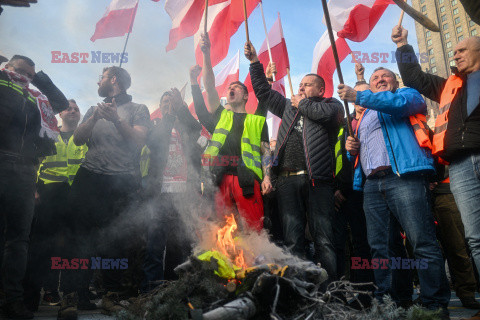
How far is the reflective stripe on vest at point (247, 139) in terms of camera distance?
13.7 ft

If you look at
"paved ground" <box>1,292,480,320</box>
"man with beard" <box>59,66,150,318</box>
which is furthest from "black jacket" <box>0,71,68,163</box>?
"paved ground" <box>1,292,480,320</box>

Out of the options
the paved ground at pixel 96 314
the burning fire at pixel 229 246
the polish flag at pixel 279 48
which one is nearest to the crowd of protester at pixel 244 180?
the paved ground at pixel 96 314

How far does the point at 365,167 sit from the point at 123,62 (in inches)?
139

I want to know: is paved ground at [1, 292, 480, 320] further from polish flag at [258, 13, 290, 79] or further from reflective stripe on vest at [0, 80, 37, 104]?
polish flag at [258, 13, 290, 79]

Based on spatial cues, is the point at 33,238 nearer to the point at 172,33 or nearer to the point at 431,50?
the point at 172,33

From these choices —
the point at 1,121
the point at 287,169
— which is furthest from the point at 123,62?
the point at 287,169

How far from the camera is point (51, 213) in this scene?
15.0ft

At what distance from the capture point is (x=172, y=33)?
19.1 ft

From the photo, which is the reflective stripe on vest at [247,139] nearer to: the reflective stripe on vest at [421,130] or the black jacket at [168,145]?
the black jacket at [168,145]

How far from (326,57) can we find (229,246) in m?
5.02

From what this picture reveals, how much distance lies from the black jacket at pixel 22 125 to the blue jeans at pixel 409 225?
367cm

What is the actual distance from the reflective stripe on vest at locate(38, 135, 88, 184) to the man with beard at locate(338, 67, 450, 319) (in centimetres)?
398

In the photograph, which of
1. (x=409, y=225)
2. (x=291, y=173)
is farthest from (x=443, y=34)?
(x=409, y=225)

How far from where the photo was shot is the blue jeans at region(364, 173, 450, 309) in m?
2.99
